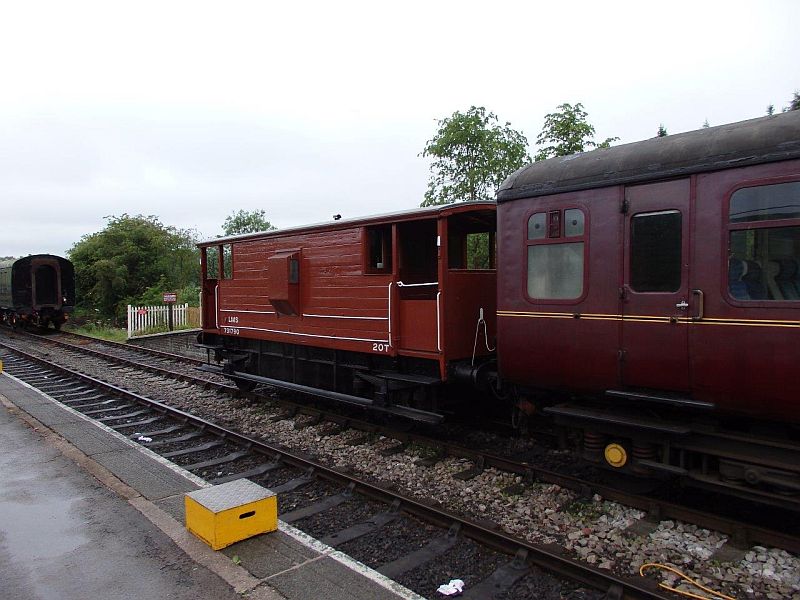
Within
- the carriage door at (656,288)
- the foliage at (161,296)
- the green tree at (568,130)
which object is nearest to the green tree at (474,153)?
the green tree at (568,130)

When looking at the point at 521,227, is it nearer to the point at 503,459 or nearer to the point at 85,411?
the point at 503,459

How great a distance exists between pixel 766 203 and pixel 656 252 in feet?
2.79

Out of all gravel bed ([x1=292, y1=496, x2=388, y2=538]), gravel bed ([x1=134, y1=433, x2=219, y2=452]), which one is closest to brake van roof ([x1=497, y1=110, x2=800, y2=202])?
gravel bed ([x1=292, y1=496, x2=388, y2=538])

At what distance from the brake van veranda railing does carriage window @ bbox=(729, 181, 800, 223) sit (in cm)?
2078

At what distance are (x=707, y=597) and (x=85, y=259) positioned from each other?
35.2 meters

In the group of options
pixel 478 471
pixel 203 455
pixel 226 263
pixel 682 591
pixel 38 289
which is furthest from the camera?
pixel 38 289

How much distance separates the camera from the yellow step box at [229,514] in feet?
13.7

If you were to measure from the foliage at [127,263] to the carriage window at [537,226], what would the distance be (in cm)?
2674

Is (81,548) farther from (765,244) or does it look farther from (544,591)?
(765,244)

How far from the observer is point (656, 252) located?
4.67m

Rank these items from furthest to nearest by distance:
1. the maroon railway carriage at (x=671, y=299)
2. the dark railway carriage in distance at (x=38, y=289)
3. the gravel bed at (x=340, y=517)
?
the dark railway carriage in distance at (x=38, y=289), the gravel bed at (x=340, y=517), the maroon railway carriage at (x=671, y=299)

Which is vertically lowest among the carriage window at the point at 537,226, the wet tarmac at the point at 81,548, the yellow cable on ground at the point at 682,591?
the yellow cable on ground at the point at 682,591

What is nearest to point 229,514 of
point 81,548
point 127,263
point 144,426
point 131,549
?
point 131,549

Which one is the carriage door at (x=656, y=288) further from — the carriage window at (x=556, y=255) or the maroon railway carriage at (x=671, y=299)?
the carriage window at (x=556, y=255)
